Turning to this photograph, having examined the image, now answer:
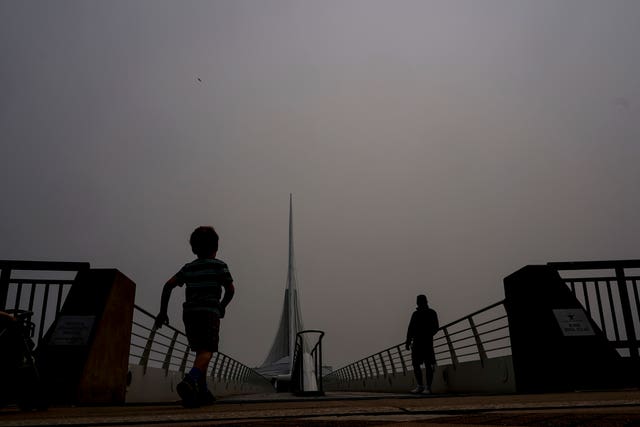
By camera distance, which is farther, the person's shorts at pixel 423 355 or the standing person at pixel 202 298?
the person's shorts at pixel 423 355

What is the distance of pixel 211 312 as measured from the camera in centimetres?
362

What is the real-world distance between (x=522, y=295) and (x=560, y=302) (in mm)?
357

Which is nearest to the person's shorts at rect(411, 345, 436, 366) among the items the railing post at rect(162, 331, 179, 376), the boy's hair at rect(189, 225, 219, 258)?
the railing post at rect(162, 331, 179, 376)

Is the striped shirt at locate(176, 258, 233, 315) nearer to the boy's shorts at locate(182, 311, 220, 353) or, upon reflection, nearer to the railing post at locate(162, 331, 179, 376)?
the boy's shorts at locate(182, 311, 220, 353)

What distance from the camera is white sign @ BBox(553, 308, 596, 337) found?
5.12m

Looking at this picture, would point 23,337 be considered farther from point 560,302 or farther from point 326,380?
point 326,380

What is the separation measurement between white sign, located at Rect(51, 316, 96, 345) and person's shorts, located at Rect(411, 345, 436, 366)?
200 inches

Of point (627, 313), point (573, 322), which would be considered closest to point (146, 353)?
point (573, 322)

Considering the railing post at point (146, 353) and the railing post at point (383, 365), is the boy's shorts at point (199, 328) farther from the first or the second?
the railing post at point (383, 365)

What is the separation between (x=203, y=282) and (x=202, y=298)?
0.11 metres

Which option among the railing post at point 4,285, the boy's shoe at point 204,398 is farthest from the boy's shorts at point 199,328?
the railing post at point 4,285

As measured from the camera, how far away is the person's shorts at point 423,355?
801 cm

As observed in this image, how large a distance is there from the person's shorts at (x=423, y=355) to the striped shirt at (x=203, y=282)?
16.5ft

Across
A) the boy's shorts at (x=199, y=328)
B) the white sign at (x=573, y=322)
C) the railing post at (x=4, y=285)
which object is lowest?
the boy's shorts at (x=199, y=328)
